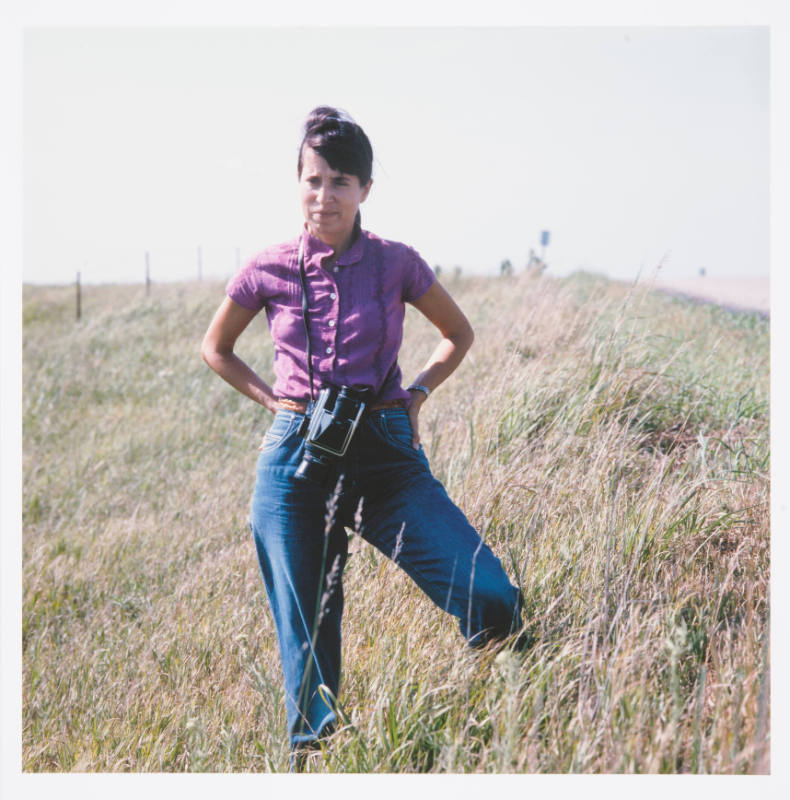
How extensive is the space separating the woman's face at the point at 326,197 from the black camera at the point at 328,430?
47cm

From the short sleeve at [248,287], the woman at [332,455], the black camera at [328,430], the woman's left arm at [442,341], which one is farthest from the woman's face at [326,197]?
the black camera at [328,430]

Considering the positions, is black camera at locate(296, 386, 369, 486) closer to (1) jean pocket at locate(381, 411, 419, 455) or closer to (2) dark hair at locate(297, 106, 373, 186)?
(1) jean pocket at locate(381, 411, 419, 455)

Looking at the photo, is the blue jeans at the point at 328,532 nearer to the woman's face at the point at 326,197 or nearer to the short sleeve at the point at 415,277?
the short sleeve at the point at 415,277

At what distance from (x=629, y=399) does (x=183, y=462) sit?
148 inches

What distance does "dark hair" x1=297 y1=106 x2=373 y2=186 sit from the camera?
6.81 feet

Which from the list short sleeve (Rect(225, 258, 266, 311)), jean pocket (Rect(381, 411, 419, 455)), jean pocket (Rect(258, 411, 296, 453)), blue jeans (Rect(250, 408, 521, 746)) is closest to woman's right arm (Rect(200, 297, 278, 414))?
short sleeve (Rect(225, 258, 266, 311))

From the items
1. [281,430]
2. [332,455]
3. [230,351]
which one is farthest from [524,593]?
[230,351]

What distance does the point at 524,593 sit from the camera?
94.3 inches

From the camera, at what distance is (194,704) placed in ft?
9.04

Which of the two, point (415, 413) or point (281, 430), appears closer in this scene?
point (281, 430)

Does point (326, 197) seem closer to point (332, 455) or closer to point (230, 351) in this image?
point (230, 351)

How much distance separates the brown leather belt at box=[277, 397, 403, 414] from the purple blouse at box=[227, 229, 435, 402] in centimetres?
2

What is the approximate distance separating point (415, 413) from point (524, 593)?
0.71 m
